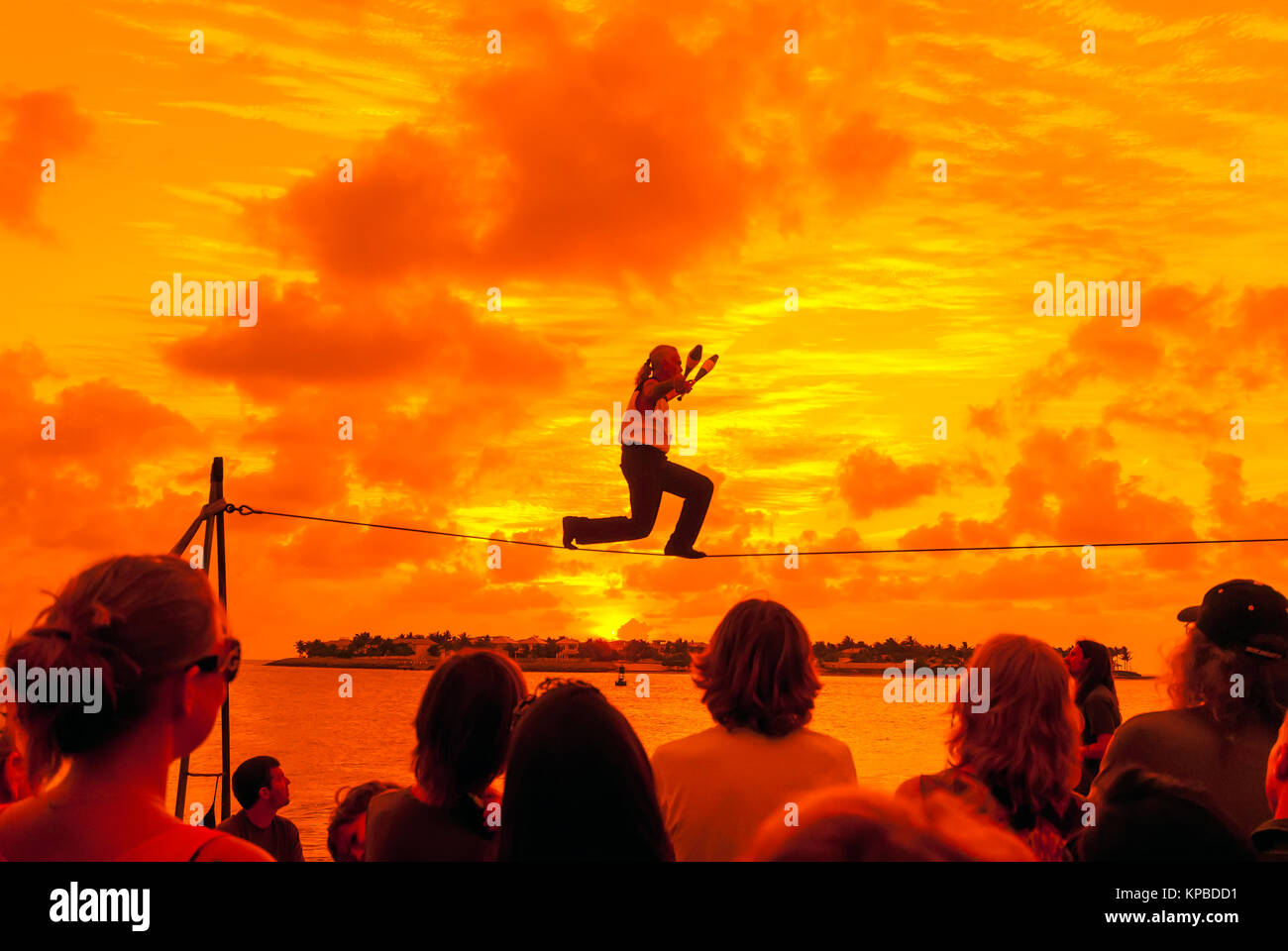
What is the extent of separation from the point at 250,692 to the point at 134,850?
18324 centimetres

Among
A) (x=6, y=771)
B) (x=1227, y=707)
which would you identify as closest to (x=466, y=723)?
(x=6, y=771)

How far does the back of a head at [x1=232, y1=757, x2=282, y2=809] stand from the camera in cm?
665

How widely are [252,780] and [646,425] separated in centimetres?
446

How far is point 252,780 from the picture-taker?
21.8ft

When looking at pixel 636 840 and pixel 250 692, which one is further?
pixel 250 692

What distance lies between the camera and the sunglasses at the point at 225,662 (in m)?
2.14

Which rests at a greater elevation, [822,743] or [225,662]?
[225,662]

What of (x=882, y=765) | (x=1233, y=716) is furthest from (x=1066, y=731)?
(x=882, y=765)

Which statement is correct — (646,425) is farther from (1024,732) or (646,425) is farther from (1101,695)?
(1024,732)

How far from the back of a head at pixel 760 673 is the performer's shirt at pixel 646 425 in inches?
234

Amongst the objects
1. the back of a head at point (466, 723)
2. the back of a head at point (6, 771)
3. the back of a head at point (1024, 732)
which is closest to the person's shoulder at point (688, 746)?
the back of a head at point (466, 723)

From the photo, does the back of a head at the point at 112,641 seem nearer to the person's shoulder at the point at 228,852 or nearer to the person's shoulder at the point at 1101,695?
the person's shoulder at the point at 228,852
